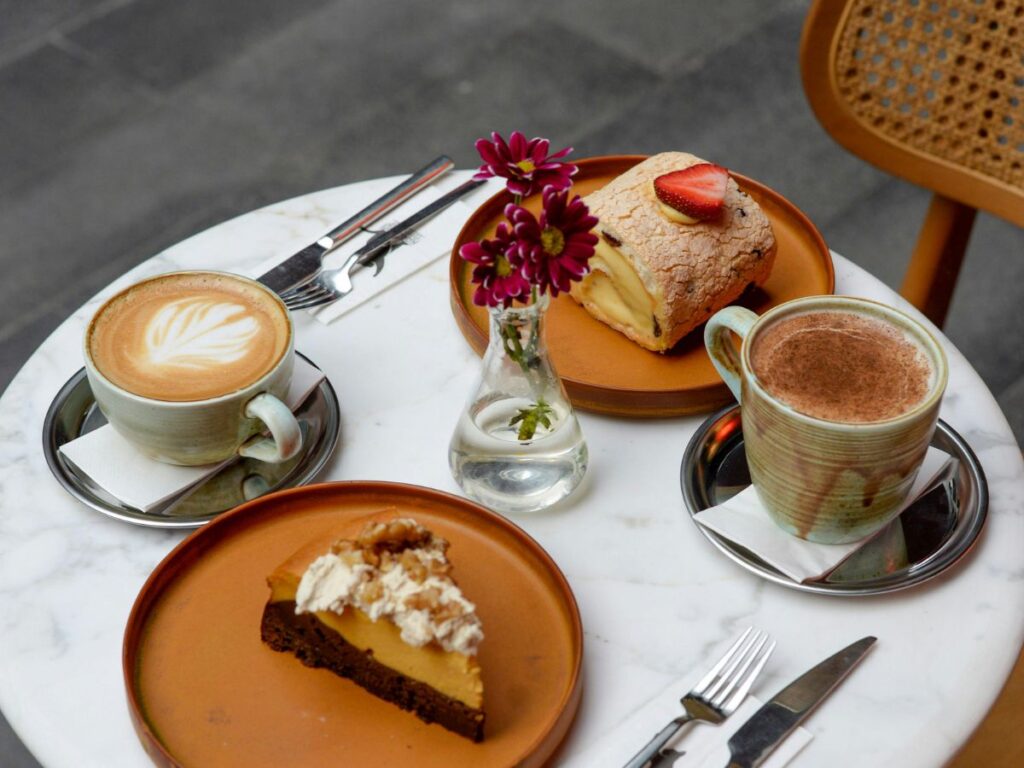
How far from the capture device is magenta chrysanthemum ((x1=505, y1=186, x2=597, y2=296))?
918mm

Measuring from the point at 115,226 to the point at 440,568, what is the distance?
1971 mm

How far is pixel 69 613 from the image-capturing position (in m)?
1.04

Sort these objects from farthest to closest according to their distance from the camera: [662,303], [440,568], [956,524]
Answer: [662,303]
[956,524]
[440,568]

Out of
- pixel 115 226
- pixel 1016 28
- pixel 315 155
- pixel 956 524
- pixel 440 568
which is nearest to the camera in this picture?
pixel 440 568

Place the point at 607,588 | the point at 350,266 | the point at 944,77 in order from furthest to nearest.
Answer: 1. the point at 944,77
2. the point at 350,266
3. the point at 607,588

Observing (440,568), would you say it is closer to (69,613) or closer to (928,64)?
(69,613)

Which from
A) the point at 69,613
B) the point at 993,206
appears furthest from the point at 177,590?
the point at 993,206

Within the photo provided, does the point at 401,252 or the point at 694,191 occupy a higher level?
the point at 694,191

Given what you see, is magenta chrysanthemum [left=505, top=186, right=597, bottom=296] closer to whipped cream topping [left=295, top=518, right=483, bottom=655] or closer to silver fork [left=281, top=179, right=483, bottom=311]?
whipped cream topping [left=295, top=518, right=483, bottom=655]

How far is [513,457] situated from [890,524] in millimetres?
360

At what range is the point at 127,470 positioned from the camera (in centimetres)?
113

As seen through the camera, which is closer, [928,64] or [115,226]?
[928,64]

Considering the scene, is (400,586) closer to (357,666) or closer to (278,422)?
(357,666)

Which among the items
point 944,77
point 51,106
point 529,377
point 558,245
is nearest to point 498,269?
point 558,245
